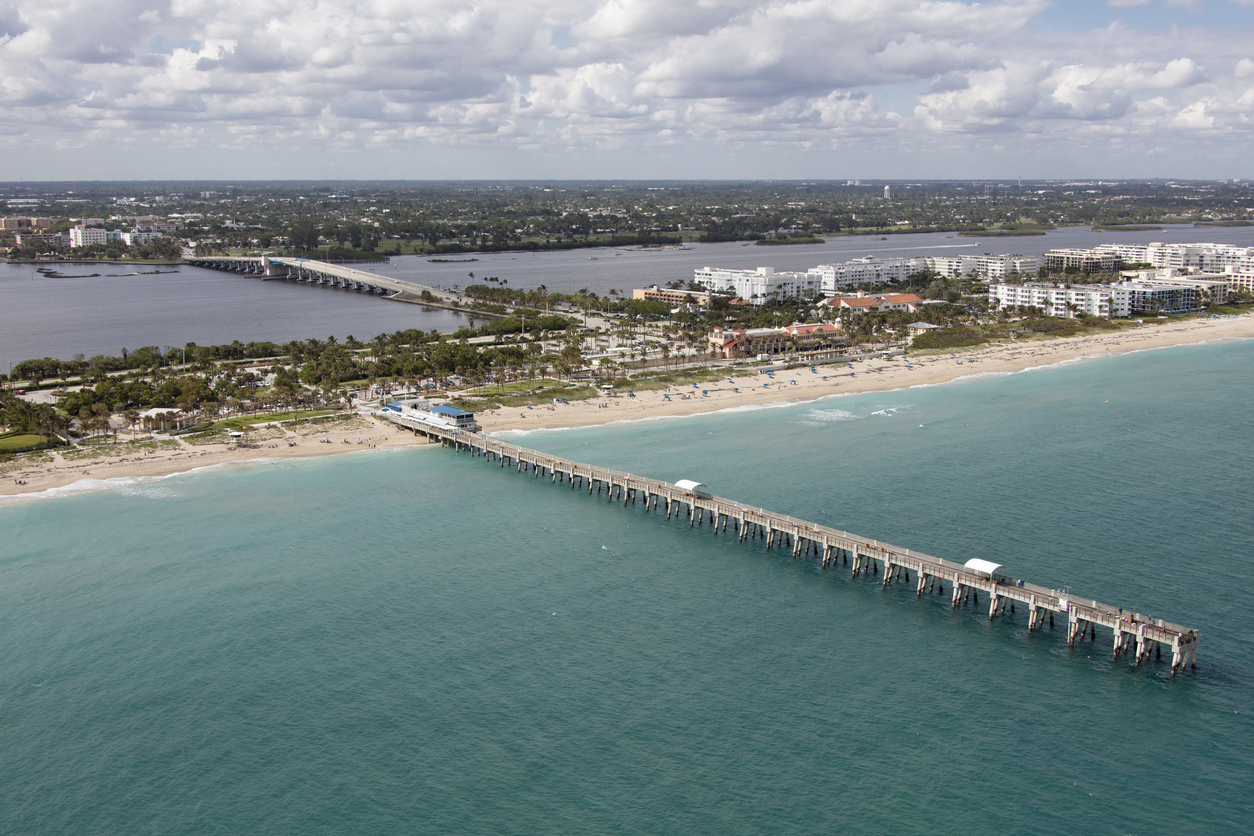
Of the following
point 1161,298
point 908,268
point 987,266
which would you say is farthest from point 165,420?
point 987,266

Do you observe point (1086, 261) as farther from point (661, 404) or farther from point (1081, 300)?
point (661, 404)

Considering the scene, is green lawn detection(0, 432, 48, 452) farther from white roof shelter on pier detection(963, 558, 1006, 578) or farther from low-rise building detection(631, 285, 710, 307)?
low-rise building detection(631, 285, 710, 307)

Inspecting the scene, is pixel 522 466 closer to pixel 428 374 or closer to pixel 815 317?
pixel 428 374

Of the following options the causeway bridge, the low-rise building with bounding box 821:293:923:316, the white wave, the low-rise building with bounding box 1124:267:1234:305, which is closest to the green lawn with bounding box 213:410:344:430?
the causeway bridge

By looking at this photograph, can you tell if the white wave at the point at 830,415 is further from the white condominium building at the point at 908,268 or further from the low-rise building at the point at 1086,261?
the low-rise building at the point at 1086,261

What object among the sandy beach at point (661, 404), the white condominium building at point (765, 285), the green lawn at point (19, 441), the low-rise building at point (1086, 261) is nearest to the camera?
the sandy beach at point (661, 404)

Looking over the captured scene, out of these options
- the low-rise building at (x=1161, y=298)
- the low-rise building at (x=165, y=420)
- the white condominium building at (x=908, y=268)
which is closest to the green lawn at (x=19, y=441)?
the low-rise building at (x=165, y=420)
